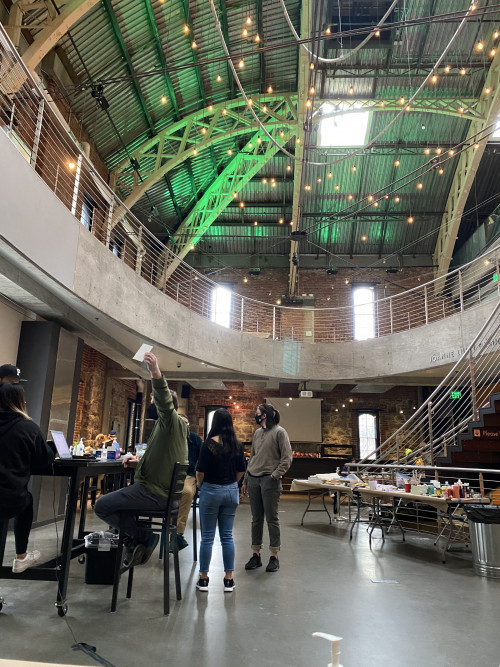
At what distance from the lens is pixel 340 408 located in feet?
55.8

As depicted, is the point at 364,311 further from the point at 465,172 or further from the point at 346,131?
the point at 346,131

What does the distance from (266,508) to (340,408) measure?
1247cm

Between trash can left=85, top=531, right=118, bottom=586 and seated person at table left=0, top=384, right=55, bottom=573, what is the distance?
65 centimetres

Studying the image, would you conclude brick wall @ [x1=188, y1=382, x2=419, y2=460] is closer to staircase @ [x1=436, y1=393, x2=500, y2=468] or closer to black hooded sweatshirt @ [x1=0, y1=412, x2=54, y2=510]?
staircase @ [x1=436, y1=393, x2=500, y2=468]

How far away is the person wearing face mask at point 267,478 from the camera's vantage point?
192 inches

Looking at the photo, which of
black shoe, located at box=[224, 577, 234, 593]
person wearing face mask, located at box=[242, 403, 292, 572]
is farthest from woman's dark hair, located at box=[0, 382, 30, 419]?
person wearing face mask, located at box=[242, 403, 292, 572]

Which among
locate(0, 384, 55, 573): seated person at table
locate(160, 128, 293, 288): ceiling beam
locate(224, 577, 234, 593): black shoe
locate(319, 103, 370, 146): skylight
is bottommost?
locate(224, 577, 234, 593): black shoe

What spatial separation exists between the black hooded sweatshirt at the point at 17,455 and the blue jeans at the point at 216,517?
1.26 meters

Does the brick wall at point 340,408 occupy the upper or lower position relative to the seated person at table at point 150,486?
upper

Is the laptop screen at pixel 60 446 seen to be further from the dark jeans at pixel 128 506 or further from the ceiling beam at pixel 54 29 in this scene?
the ceiling beam at pixel 54 29

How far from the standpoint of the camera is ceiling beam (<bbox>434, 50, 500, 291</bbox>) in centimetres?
1109

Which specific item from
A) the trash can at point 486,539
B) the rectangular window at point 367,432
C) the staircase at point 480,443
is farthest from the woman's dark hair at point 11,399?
the rectangular window at point 367,432

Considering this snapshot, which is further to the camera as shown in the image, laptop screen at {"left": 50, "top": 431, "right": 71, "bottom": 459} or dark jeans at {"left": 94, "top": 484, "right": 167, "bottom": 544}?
laptop screen at {"left": 50, "top": 431, "right": 71, "bottom": 459}

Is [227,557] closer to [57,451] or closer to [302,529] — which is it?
[57,451]
